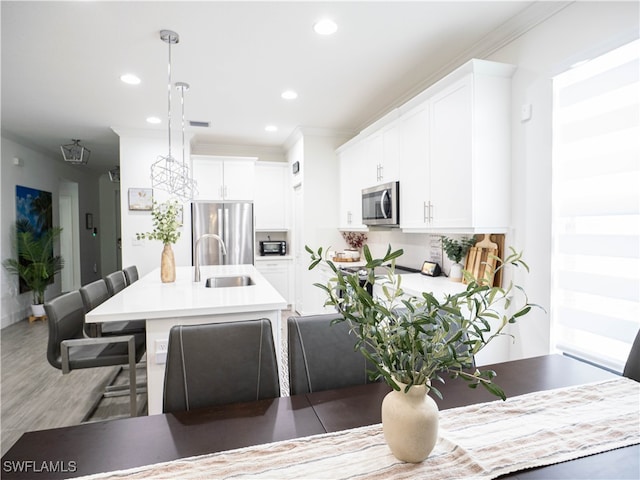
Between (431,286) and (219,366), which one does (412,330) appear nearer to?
(219,366)

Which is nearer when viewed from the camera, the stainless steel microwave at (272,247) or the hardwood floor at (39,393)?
the hardwood floor at (39,393)

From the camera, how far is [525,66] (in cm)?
235

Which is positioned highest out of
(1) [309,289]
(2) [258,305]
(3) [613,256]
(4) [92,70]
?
(4) [92,70]

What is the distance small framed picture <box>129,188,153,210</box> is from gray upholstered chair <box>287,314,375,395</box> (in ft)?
13.5

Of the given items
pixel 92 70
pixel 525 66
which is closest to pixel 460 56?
pixel 525 66

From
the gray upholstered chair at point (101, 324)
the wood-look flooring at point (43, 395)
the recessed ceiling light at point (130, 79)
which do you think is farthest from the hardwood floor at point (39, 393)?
the recessed ceiling light at point (130, 79)

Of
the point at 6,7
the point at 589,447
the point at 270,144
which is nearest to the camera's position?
the point at 589,447

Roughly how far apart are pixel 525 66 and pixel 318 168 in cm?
293

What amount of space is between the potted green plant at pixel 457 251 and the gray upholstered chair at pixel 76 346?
92.9 inches

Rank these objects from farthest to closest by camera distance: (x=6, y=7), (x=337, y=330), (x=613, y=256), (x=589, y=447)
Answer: (x=6, y=7)
(x=613, y=256)
(x=337, y=330)
(x=589, y=447)

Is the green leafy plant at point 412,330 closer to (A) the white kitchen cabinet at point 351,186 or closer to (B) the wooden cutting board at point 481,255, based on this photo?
(B) the wooden cutting board at point 481,255

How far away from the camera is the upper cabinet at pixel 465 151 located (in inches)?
94.7

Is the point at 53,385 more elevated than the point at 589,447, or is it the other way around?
the point at 589,447

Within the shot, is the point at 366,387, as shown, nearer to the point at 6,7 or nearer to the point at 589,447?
the point at 589,447
